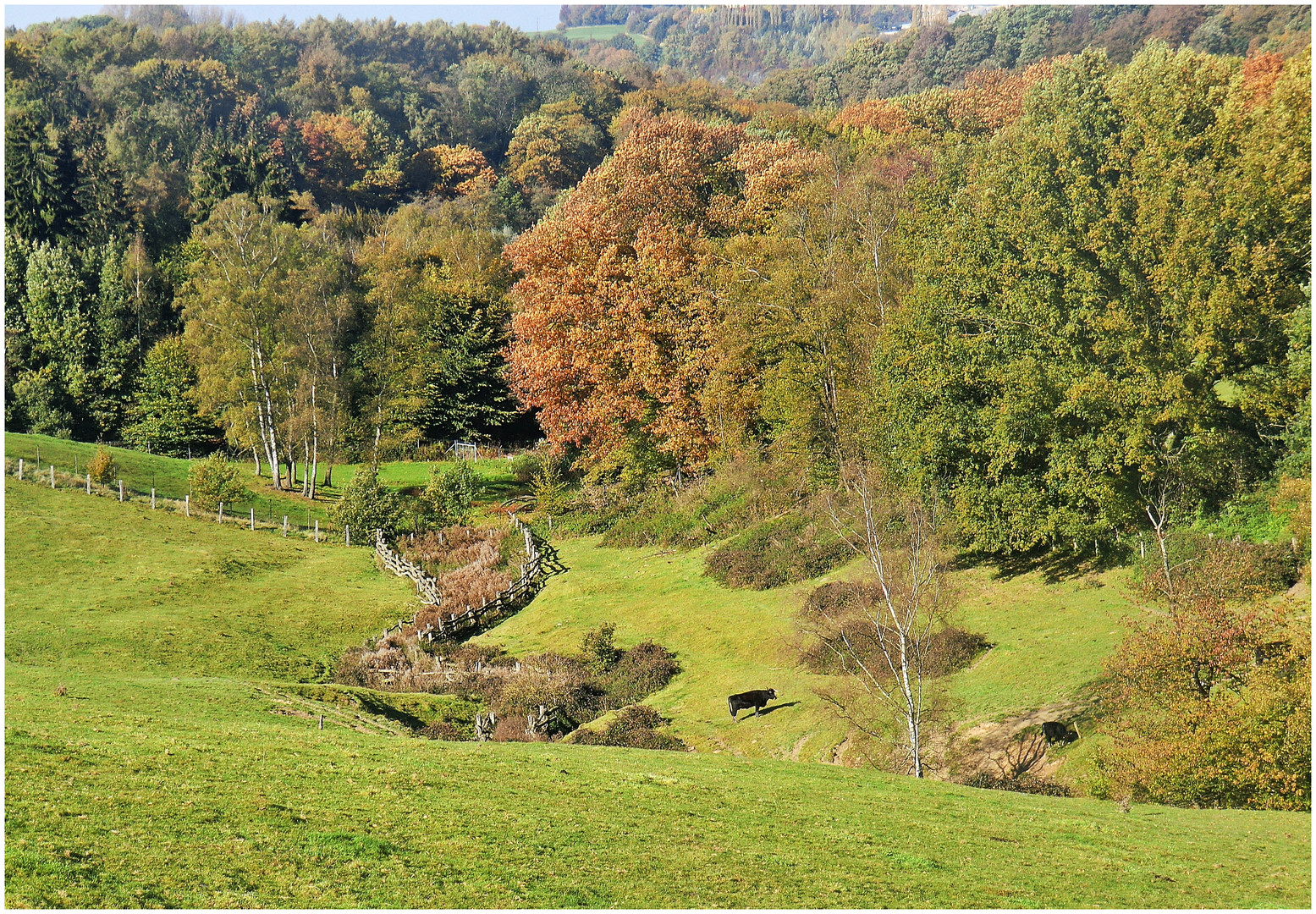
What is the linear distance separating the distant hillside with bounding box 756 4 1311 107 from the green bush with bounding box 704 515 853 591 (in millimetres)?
67456

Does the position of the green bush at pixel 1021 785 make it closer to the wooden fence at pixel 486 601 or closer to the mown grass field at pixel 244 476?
the wooden fence at pixel 486 601

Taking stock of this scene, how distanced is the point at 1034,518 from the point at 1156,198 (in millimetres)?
11402

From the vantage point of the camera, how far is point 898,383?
3984cm

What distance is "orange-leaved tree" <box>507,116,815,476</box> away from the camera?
175 feet

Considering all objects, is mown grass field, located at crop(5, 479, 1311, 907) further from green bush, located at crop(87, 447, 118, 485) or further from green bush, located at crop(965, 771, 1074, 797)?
green bush, located at crop(87, 447, 118, 485)

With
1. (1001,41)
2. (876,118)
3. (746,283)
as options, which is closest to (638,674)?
(746,283)

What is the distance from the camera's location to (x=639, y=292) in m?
54.4

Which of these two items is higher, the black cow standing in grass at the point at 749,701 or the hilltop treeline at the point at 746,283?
the hilltop treeline at the point at 746,283

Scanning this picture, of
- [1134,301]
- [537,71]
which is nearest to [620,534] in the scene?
[1134,301]

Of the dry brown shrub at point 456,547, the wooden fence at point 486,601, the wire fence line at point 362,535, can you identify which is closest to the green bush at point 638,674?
the wooden fence at point 486,601

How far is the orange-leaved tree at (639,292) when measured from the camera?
175ft

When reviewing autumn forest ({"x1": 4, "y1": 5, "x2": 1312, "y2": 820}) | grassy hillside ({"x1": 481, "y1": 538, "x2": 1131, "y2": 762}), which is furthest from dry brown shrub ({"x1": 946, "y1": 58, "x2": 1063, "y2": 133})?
grassy hillside ({"x1": 481, "y1": 538, "x2": 1131, "y2": 762})

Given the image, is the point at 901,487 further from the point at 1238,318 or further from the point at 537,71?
the point at 537,71

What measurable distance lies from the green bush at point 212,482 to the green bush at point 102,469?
15.9ft
